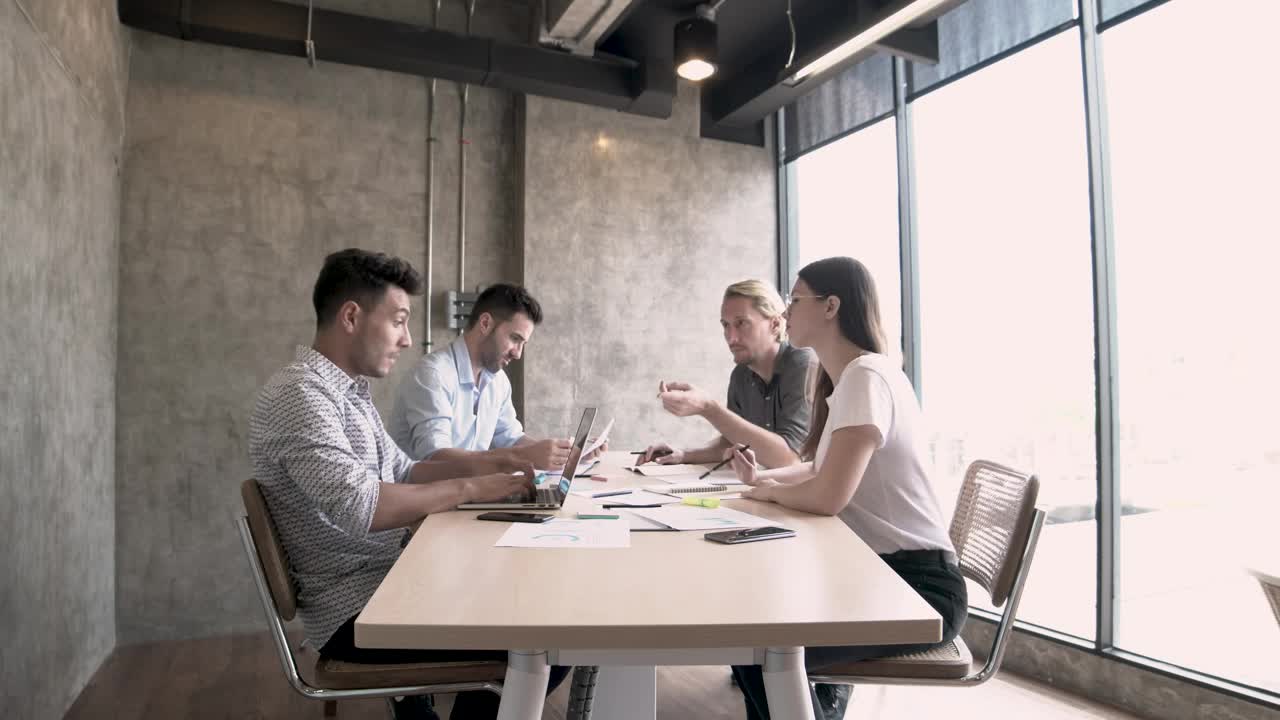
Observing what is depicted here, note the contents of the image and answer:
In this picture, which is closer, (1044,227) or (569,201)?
(1044,227)

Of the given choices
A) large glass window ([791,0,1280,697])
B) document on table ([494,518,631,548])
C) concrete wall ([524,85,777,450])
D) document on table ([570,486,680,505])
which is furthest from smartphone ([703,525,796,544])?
concrete wall ([524,85,777,450])

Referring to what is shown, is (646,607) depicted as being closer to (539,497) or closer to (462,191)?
(539,497)

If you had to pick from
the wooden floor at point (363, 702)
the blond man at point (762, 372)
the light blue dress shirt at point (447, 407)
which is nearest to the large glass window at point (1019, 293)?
the wooden floor at point (363, 702)

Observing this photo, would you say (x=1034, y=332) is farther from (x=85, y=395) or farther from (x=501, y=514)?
(x=85, y=395)

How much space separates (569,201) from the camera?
4.81 metres

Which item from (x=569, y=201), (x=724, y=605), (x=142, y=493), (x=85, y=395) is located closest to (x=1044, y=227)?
(x=569, y=201)

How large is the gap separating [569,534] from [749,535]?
1.19ft

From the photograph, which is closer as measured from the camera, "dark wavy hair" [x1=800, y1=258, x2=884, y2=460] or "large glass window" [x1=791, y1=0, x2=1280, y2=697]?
"dark wavy hair" [x1=800, y1=258, x2=884, y2=460]

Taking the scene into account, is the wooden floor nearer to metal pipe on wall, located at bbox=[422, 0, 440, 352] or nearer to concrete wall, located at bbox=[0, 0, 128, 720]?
concrete wall, located at bbox=[0, 0, 128, 720]

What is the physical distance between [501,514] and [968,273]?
3.09 m

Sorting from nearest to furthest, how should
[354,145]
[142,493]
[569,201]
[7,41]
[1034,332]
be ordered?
[7,41], [1034,332], [142,493], [354,145], [569,201]

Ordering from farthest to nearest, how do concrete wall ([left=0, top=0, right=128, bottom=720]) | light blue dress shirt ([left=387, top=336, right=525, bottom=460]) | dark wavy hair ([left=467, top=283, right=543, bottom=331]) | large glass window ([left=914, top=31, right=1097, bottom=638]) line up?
large glass window ([left=914, top=31, right=1097, bottom=638]), dark wavy hair ([left=467, top=283, right=543, bottom=331]), light blue dress shirt ([left=387, top=336, right=525, bottom=460]), concrete wall ([left=0, top=0, right=128, bottom=720])

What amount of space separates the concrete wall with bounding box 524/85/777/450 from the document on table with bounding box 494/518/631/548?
2.95 meters

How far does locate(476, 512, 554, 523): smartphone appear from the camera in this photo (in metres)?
1.79
